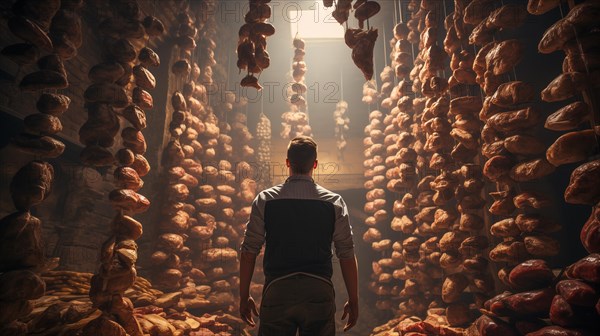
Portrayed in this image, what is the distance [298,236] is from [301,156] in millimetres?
697

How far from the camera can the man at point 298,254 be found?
6.85ft

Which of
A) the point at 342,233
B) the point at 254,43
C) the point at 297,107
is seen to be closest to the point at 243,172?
the point at 297,107

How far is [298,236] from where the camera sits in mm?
2174

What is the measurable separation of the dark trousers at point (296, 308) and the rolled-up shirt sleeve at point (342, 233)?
382 mm

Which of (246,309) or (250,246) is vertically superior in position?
(250,246)

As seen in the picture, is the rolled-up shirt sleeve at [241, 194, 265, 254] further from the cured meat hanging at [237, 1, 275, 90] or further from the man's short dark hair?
the cured meat hanging at [237, 1, 275, 90]

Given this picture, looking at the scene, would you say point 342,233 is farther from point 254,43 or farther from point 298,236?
point 254,43

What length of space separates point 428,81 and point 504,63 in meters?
1.52

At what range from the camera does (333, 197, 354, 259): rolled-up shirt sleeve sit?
7.69 ft

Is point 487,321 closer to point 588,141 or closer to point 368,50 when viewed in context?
point 588,141

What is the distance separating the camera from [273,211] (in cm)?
226

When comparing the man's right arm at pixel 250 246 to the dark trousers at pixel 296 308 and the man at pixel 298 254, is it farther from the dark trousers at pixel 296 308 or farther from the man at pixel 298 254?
the dark trousers at pixel 296 308

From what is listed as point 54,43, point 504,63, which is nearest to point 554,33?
point 504,63

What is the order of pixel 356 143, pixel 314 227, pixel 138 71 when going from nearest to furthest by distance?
pixel 314 227
pixel 138 71
pixel 356 143
